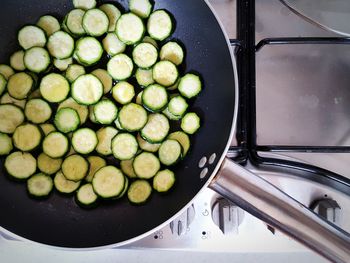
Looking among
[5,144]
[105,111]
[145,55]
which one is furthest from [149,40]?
[5,144]

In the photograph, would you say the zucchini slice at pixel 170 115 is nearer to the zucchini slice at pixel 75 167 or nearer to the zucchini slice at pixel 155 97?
the zucchini slice at pixel 155 97

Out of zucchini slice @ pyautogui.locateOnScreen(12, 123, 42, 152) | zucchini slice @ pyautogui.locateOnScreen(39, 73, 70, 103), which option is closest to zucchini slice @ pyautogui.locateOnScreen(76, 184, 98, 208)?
zucchini slice @ pyautogui.locateOnScreen(12, 123, 42, 152)

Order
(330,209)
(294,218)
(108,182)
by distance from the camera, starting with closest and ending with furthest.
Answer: (294,218) < (330,209) < (108,182)

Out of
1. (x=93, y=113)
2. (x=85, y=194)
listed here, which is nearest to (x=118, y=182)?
(x=85, y=194)

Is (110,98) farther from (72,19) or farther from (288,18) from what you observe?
(288,18)

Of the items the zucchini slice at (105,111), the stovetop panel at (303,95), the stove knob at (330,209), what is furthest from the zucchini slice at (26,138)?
the stove knob at (330,209)

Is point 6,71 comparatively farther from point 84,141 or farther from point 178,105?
point 178,105
